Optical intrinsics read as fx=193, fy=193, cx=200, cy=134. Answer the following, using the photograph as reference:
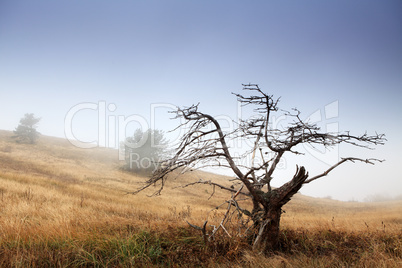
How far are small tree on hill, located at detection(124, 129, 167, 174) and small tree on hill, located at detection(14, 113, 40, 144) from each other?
24850mm

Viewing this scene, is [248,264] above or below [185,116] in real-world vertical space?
below

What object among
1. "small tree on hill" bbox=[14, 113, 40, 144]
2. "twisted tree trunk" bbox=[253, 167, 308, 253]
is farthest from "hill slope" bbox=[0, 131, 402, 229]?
"small tree on hill" bbox=[14, 113, 40, 144]

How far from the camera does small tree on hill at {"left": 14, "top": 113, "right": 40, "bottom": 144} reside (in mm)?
42500

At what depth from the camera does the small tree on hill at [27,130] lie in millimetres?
42500

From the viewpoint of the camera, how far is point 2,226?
13.0 ft

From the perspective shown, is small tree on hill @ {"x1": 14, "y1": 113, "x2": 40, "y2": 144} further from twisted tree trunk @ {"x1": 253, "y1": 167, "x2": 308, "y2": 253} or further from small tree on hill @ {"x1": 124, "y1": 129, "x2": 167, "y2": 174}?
twisted tree trunk @ {"x1": 253, "y1": 167, "x2": 308, "y2": 253}

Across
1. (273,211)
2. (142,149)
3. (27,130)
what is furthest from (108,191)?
(27,130)

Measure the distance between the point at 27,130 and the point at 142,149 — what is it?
30223 millimetres

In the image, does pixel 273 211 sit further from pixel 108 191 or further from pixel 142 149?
pixel 142 149

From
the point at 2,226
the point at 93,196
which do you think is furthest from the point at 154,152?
the point at 2,226

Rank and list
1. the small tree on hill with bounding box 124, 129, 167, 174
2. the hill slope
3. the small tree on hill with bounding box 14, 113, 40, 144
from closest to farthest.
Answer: the hill slope → the small tree on hill with bounding box 124, 129, 167, 174 → the small tree on hill with bounding box 14, 113, 40, 144

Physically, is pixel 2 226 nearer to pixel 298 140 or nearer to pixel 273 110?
pixel 273 110

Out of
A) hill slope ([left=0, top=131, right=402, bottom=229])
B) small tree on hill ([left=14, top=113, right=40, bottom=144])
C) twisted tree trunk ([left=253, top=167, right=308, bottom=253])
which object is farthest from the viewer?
small tree on hill ([left=14, top=113, right=40, bottom=144])

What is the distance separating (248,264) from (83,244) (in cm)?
293
